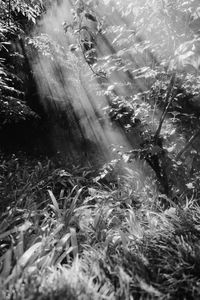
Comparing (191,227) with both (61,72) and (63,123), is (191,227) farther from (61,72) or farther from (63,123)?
(61,72)

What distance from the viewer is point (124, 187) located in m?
4.40

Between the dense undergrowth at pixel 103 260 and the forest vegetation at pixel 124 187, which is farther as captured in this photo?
the forest vegetation at pixel 124 187

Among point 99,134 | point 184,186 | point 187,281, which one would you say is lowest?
point 187,281

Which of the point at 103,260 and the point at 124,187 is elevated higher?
the point at 124,187

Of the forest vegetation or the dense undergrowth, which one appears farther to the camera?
the forest vegetation

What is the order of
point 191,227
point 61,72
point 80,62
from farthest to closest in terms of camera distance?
point 61,72 → point 80,62 → point 191,227

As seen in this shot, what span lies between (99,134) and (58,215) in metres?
4.42

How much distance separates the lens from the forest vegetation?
6.59 ft

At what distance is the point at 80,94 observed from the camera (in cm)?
773

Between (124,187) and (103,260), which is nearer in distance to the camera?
(103,260)

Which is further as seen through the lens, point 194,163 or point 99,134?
point 99,134

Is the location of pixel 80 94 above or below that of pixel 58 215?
above

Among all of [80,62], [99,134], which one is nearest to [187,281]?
[80,62]

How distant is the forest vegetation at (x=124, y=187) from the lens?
2008 millimetres
